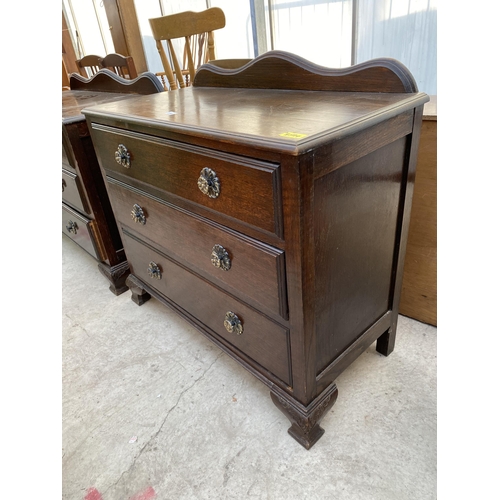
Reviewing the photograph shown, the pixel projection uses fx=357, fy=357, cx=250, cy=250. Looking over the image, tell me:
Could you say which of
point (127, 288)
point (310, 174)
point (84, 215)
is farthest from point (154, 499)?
point (84, 215)

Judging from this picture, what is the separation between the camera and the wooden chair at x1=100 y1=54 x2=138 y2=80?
2055 millimetres

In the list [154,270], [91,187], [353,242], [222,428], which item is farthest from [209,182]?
[91,187]

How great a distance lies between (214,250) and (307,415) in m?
0.49

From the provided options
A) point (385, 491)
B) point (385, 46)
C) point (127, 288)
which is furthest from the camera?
point (385, 46)

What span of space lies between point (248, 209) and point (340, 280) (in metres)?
0.29

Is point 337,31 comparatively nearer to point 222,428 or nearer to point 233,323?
point 233,323

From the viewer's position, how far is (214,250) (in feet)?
2.98

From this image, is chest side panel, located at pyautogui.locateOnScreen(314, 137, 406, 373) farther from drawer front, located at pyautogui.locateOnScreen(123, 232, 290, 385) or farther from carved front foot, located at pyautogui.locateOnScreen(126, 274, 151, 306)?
carved front foot, located at pyautogui.locateOnScreen(126, 274, 151, 306)

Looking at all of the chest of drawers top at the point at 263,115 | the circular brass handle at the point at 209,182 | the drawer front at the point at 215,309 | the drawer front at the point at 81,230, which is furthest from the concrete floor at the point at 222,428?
the chest of drawers top at the point at 263,115

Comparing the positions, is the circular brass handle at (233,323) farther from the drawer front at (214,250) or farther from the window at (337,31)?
the window at (337,31)

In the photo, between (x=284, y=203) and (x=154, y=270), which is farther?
(x=154, y=270)

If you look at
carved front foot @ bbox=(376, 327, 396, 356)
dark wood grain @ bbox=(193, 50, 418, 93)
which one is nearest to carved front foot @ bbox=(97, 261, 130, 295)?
dark wood grain @ bbox=(193, 50, 418, 93)
